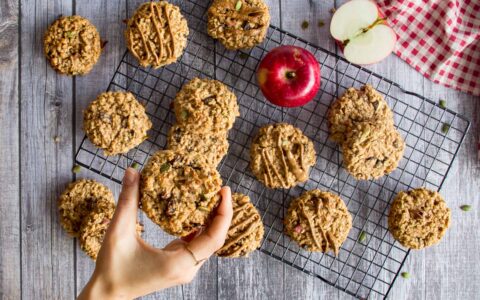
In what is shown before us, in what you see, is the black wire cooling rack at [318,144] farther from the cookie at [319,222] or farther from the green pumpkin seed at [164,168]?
the green pumpkin seed at [164,168]

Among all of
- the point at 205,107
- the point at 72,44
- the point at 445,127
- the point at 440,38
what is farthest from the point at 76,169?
the point at 440,38

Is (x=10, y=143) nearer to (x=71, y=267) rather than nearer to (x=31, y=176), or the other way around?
(x=31, y=176)

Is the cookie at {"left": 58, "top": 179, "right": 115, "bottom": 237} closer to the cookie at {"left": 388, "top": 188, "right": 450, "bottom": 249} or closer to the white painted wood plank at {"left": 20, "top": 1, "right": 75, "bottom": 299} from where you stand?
the white painted wood plank at {"left": 20, "top": 1, "right": 75, "bottom": 299}

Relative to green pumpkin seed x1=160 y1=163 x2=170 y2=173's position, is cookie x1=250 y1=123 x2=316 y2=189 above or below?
below

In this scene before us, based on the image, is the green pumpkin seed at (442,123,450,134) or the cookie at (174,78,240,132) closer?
the cookie at (174,78,240,132)

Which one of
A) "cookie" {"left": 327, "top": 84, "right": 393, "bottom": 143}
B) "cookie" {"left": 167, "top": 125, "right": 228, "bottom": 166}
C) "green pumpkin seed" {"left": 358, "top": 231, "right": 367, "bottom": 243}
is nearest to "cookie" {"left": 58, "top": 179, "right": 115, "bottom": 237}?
"cookie" {"left": 167, "top": 125, "right": 228, "bottom": 166}

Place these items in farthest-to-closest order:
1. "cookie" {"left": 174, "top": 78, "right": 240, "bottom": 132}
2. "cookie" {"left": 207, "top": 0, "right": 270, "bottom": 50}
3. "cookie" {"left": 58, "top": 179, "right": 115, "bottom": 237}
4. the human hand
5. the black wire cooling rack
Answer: the black wire cooling rack → "cookie" {"left": 58, "top": 179, "right": 115, "bottom": 237} → "cookie" {"left": 207, "top": 0, "right": 270, "bottom": 50} → "cookie" {"left": 174, "top": 78, "right": 240, "bottom": 132} → the human hand

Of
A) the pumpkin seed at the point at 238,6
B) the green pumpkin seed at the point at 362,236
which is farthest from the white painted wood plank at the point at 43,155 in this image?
the green pumpkin seed at the point at 362,236

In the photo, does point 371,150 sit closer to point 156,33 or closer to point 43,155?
point 156,33
